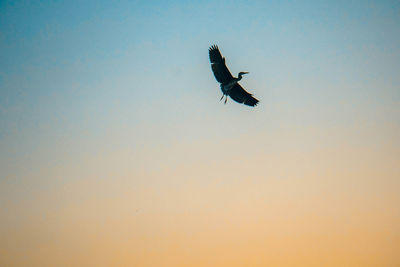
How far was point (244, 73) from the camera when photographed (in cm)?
2409

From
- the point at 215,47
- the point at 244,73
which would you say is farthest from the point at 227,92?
the point at 215,47

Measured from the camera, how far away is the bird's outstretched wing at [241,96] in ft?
82.4

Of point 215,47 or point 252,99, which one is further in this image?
point 252,99

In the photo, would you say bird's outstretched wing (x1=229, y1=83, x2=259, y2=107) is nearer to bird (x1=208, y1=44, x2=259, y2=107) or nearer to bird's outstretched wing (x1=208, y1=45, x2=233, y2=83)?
bird (x1=208, y1=44, x2=259, y2=107)

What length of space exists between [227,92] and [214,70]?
6.39ft

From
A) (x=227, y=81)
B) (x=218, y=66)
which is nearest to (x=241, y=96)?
(x=227, y=81)

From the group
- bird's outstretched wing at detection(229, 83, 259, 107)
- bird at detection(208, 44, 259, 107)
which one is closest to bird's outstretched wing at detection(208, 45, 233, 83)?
bird at detection(208, 44, 259, 107)

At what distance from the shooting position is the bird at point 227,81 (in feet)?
75.9

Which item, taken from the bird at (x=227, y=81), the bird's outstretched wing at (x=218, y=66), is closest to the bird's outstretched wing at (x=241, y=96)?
the bird at (x=227, y=81)

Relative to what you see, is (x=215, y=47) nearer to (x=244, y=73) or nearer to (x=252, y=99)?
(x=244, y=73)

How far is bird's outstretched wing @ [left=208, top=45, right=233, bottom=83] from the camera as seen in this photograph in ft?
75.7

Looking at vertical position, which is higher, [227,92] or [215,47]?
[215,47]

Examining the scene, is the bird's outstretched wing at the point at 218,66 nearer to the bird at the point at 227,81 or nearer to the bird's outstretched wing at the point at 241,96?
the bird at the point at 227,81

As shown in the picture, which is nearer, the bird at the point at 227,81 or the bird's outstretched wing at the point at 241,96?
the bird at the point at 227,81
